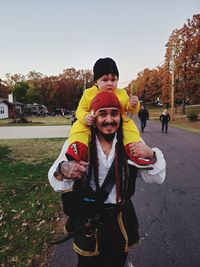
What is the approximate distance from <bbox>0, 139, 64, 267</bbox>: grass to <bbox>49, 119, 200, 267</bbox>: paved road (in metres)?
0.39

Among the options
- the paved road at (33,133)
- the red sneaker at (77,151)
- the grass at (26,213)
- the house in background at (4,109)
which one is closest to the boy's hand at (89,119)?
the red sneaker at (77,151)

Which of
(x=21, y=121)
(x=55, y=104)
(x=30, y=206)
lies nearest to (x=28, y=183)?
(x=30, y=206)

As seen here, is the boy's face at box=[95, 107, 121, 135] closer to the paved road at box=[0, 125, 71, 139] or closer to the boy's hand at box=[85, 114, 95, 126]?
the boy's hand at box=[85, 114, 95, 126]

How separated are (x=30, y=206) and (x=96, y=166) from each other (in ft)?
12.3

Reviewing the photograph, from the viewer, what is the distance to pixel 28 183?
6574 mm

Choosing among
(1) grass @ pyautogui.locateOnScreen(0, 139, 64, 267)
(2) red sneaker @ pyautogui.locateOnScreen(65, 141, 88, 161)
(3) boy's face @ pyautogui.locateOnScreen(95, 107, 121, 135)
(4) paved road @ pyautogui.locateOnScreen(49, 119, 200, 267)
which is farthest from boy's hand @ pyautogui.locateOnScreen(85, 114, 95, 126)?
(1) grass @ pyautogui.locateOnScreen(0, 139, 64, 267)

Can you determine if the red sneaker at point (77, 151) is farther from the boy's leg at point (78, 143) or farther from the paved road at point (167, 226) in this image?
the paved road at point (167, 226)

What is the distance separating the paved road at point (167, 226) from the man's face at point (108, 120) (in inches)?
79.9

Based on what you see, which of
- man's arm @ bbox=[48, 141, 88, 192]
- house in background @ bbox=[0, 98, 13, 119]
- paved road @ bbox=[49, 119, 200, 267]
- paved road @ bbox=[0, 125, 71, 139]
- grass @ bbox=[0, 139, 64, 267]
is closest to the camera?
man's arm @ bbox=[48, 141, 88, 192]

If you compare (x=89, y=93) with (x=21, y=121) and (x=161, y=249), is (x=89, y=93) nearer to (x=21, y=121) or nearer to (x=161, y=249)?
(x=161, y=249)

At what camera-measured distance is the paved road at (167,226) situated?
124 inches

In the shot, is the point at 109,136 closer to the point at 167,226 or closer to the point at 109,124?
the point at 109,124

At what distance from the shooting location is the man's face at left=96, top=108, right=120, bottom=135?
5.86 ft

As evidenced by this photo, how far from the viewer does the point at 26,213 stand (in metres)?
4.72
